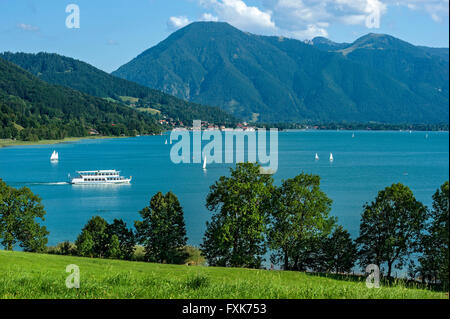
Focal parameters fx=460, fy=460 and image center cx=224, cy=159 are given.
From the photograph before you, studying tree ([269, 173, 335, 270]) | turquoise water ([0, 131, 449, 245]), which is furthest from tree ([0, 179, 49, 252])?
tree ([269, 173, 335, 270])

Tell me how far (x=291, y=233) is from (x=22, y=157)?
12133 cm

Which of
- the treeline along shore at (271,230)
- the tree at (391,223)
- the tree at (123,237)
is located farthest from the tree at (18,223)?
the tree at (391,223)

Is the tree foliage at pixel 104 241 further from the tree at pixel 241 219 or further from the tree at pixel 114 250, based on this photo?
the tree at pixel 241 219

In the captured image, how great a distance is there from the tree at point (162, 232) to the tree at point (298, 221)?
699cm

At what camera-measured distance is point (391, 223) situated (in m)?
29.2

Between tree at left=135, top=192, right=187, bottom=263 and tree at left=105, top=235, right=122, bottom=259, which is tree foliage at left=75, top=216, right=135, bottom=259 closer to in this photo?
tree at left=105, top=235, right=122, bottom=259

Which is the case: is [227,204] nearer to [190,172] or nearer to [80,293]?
[80,293]

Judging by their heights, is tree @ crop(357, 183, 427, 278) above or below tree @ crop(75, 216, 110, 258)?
above

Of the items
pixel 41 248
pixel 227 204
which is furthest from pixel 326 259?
pixel 41 248

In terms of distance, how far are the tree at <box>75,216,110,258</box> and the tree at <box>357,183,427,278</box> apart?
17928 millimetres

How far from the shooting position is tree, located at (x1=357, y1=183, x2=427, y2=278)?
29000 millimetres

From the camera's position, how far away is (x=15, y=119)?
654 feet

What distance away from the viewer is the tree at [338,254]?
98.3 ft
